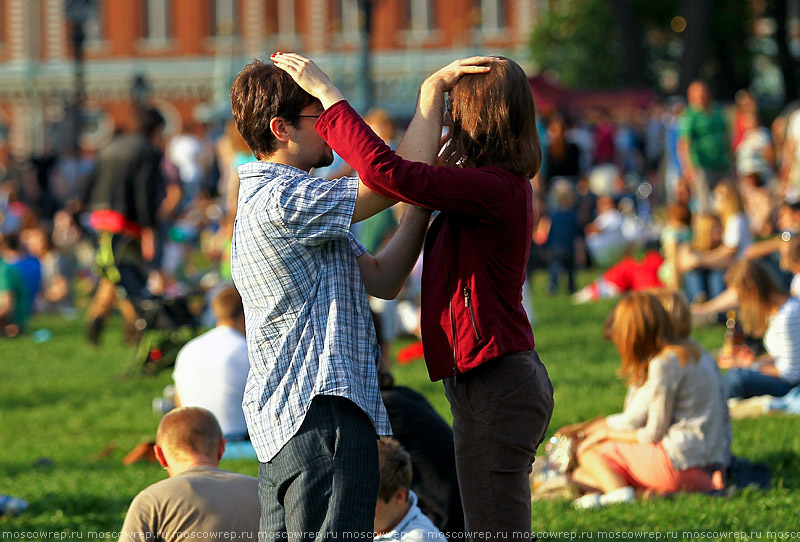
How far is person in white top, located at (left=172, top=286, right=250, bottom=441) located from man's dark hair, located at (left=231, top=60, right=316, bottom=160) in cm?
359

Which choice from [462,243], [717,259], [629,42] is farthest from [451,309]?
[629,42]

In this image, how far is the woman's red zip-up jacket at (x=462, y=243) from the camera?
3441 mm

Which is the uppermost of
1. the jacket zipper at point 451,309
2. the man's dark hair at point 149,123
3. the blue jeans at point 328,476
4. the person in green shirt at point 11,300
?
the man's dark hair at point 149,123

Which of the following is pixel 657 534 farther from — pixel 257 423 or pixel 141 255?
pixel 141 255

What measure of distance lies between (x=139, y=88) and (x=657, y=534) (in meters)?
28.4

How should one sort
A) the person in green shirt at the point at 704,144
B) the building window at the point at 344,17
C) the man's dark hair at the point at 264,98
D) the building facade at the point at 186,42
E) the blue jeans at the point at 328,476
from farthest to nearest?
the building facade at the point at 186,42 < the building window at the point at 344,17 < the person in green shirt at the point at 704,144 < the man's dark hair at the point at 264,98 < the blue jeans at the point at 328,476

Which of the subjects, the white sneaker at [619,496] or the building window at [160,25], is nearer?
the white sneaker at [619,496]

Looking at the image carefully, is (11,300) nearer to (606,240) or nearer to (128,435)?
(128,435)

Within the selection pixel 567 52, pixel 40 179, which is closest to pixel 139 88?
pixel 40 179

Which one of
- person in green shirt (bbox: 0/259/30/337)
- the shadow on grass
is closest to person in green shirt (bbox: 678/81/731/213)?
person in green shirt (bbox: 0/259/30/337)

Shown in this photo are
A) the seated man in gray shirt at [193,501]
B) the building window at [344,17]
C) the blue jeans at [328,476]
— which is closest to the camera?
the blue jeans at [328,476]

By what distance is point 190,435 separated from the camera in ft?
14.8

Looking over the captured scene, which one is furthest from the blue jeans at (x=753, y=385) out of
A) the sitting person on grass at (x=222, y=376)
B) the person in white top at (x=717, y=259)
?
the person in white top at (x=717, y=259)

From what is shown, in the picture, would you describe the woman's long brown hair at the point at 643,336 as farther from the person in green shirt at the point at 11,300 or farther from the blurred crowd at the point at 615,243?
the person in green shirt at the point at 11,300
